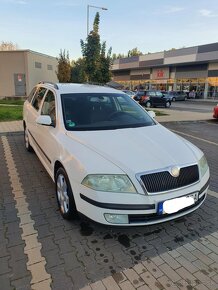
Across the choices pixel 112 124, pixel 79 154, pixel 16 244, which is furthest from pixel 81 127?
pixel 16 244

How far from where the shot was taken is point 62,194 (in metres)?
3.31

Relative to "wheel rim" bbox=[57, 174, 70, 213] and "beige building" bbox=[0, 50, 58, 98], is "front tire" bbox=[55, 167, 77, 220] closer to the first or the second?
"wheel rim" bbox=[57, 174, 70, 213]

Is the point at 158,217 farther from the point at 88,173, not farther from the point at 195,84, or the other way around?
the point at 195,84

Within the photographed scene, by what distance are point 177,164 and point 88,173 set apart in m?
0.97

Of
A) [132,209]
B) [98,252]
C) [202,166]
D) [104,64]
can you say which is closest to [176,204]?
[132,209]

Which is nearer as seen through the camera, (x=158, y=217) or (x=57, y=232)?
(x=158, y=217)

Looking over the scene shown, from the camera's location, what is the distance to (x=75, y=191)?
9.42 feet

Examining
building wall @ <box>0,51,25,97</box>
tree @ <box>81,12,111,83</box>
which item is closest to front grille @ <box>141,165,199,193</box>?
tree @ <box>81,12,111,83</box>

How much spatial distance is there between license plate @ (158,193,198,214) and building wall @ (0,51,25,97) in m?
25.9

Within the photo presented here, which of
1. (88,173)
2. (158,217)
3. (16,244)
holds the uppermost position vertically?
(88,173)

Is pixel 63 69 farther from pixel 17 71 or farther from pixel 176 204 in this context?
pixel 176 204

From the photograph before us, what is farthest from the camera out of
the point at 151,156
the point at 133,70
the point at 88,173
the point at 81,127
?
the point at 133,70

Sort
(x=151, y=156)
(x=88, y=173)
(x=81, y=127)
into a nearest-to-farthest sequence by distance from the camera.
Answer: (x=88, y=173) → (x=151, y=156) → (x=81, y=127)

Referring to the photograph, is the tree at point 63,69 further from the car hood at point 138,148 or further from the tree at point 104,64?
the car hood at point 138,148
